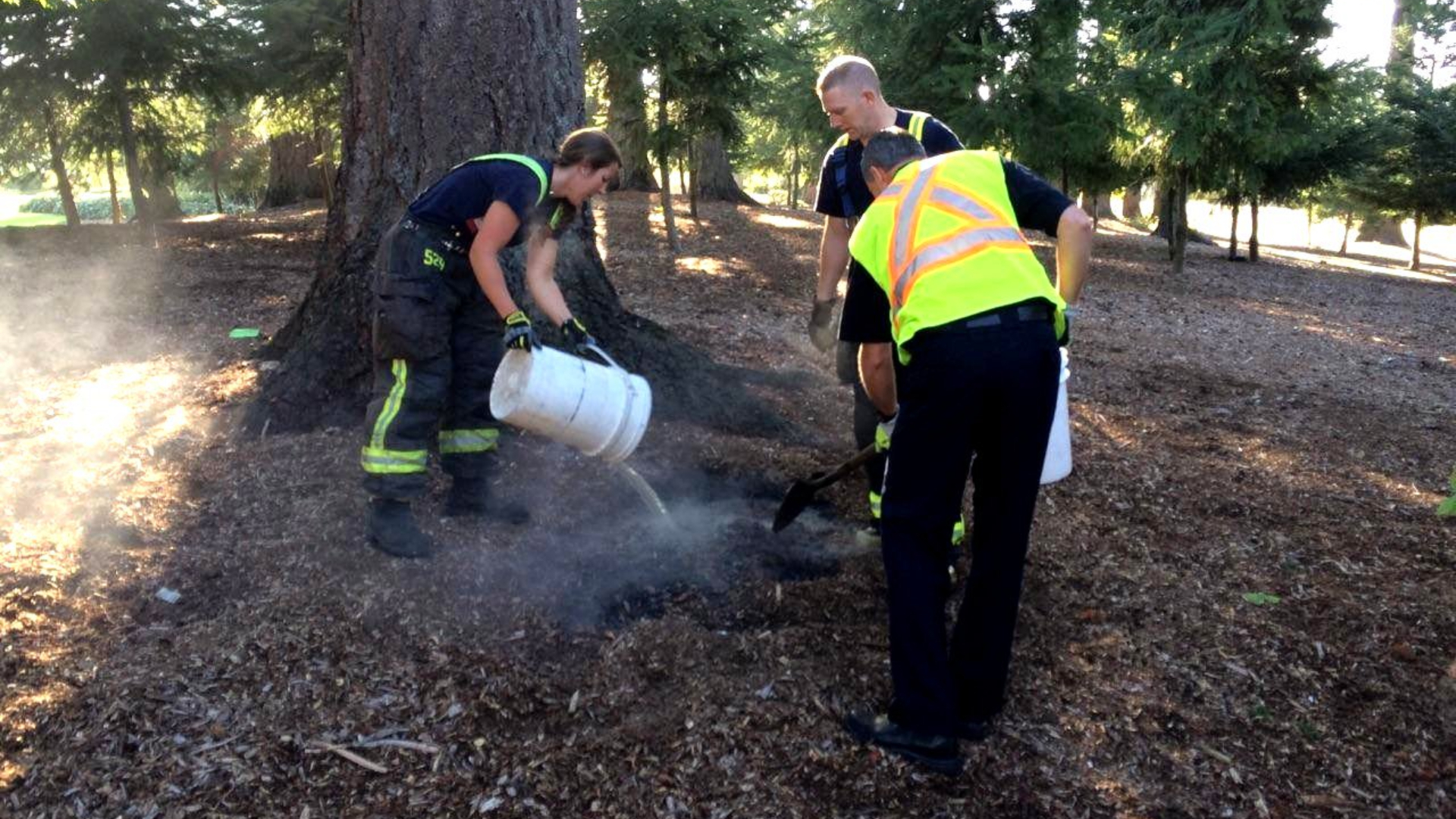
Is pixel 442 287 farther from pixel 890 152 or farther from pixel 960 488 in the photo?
pixel 960 488

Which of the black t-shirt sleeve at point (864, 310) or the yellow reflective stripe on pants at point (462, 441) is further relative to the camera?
the yellow reflective stripe on pants at point (462, 441)

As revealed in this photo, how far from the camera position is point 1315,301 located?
40.2 feet

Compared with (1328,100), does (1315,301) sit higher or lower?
lower

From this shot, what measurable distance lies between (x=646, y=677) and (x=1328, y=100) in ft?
47.5

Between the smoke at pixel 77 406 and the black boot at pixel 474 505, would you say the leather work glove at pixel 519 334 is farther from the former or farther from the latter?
the smoke at pixel 77 406

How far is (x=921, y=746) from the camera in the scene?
266 cm

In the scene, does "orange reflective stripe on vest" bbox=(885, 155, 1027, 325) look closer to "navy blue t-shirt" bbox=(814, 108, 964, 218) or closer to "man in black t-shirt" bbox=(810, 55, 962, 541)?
"man in black t-shirt" bbox=(810, 55, 962, 541)

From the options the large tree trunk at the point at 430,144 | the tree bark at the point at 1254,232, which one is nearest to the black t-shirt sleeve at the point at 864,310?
the large tree trunk at the point at 430,144

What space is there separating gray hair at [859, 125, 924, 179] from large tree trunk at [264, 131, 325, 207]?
19028 millimetres

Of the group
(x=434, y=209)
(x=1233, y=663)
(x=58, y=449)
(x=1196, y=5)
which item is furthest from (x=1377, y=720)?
(x=1196, y=5)

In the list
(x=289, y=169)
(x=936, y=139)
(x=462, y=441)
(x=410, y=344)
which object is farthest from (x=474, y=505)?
(x=289, y=169)

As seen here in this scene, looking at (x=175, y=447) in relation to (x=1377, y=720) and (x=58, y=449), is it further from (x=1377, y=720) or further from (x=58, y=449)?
(x=1377, y=720)

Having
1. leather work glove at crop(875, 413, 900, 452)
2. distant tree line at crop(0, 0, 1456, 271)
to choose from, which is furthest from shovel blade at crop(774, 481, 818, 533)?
distant tree line at crop(0, 0, 1456, 271)

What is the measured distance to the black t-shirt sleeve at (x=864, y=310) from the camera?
Result: 2.92 m
